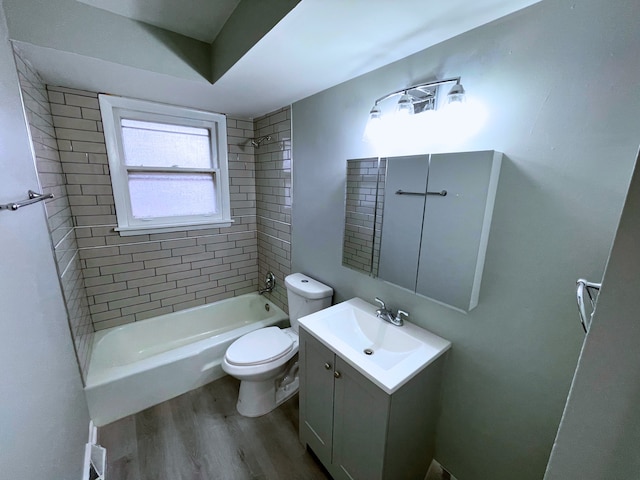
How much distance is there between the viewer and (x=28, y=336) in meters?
0.91

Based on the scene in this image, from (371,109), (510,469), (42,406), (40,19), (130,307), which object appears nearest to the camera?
(42,406)

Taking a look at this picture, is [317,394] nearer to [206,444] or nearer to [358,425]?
[358,425]

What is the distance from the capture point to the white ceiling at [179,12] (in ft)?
4.31

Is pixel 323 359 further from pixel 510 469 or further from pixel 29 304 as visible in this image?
pixel 29 304

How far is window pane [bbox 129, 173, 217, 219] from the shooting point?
2240 mm

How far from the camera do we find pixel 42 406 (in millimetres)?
939

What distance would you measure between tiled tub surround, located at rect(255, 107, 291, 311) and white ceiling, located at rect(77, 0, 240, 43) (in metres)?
0.77

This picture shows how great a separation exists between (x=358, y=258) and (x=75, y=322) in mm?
1836

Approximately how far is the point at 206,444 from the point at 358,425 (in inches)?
43.6

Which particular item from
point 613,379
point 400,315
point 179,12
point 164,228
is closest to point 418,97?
point 400,315

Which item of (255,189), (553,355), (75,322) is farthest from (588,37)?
(75,322)

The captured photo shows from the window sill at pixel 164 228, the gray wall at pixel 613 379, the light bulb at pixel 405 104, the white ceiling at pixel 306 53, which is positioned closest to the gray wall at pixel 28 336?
the white ceiling at pixel 306 53

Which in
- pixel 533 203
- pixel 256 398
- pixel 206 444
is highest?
pixel 533 203

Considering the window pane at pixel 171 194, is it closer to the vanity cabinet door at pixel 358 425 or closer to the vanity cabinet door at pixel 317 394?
the vanity cabinet door at pixel 317 394
